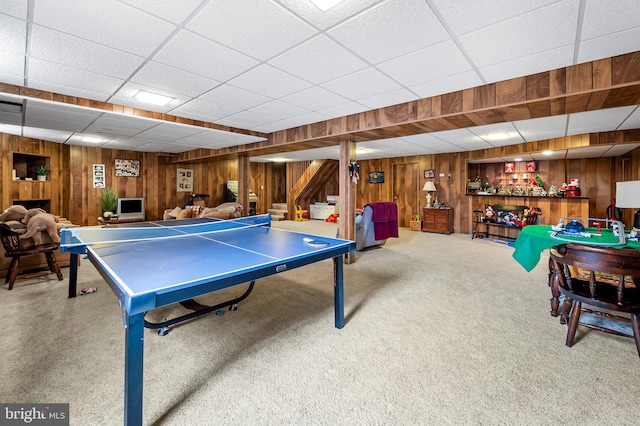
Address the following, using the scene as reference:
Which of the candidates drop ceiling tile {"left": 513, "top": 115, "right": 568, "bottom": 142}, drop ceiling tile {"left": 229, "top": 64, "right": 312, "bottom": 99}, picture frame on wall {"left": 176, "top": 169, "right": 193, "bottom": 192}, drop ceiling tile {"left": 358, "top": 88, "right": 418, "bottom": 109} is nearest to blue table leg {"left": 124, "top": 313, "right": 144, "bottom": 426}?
drop ceiling tile {"left": 229, "top": 64, "right": 312, "bottom": 99}

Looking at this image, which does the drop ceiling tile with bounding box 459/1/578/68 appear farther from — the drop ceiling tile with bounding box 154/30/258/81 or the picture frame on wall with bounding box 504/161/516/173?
the picture frame on wall with bounding box 504/161/516/173

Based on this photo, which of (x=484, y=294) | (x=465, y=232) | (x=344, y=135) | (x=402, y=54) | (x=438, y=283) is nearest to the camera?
(x=402, y=54)

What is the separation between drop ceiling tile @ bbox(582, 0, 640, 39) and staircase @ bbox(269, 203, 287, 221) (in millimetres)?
9841

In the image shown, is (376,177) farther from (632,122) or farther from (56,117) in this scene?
(56,117)

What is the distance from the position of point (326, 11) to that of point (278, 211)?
396 inches

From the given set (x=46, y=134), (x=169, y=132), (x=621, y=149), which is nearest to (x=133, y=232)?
(x=169, y=132)

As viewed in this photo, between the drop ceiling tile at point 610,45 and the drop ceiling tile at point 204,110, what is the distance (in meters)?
3.73

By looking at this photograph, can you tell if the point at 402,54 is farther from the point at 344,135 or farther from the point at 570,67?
the point at 344,135

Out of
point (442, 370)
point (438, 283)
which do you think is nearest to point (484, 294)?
point (438, 283)

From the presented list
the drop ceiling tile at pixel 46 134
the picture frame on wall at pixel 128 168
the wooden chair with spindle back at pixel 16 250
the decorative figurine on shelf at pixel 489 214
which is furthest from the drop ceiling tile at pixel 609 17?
the picture frame on wall at pixel 128 168

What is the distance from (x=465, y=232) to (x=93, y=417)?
8.44 meters

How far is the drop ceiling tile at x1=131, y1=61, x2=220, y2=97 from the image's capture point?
2678 mm

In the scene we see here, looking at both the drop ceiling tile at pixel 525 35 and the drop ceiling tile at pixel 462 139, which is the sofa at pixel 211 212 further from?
the drop ceiling tile at pixel 525 35

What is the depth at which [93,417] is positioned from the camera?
1.56 metres
